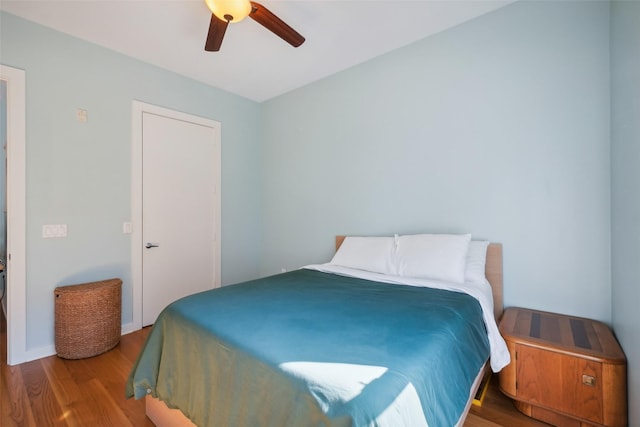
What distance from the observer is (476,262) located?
2.01m

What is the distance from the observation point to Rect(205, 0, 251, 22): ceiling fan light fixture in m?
1.59

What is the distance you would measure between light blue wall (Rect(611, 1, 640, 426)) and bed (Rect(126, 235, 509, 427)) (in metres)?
0.54

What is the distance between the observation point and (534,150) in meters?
1.96

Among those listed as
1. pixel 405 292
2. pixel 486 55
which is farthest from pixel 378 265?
pixel 486 55

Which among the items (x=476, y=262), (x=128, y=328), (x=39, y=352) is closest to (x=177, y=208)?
(x=128, y=328)

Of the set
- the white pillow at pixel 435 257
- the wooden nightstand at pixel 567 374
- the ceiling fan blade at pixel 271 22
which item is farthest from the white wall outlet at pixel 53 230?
the wooden nightstand at pixel 567 374

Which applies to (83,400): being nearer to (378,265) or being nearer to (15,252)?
(15,252)

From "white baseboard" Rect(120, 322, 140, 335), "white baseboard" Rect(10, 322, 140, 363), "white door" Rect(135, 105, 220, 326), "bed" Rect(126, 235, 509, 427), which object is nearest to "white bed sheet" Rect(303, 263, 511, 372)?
"bed" Rect(126, 235, 509, 427)

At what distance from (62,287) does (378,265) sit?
8.58ft

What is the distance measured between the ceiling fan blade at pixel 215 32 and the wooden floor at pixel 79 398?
238 centimetres

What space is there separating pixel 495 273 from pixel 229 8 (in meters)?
2.47

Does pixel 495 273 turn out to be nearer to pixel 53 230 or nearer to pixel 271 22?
pixel 271 22

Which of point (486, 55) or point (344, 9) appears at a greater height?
point (344, 9)

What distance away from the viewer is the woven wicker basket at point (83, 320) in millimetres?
2189
